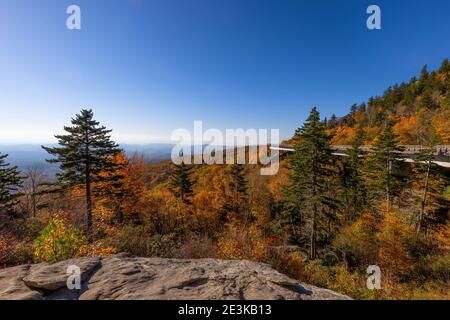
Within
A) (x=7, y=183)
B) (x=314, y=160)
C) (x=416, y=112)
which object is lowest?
(x=7, y=183)

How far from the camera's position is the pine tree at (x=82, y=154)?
17062 mm

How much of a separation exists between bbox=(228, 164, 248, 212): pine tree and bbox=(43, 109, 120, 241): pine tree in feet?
64.0

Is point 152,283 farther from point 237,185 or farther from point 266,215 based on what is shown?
point 266,215

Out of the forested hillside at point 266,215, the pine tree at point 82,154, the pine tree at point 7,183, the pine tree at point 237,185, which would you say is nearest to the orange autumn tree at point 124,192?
the forested hillside at point 266,215

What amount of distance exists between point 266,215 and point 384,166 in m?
19.7

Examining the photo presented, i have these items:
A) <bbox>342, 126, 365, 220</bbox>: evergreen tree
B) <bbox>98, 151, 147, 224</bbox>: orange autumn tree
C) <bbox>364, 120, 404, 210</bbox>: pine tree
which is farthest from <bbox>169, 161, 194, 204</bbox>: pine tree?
<bbox>364, 120, 404, 210</bbox>: pine tree

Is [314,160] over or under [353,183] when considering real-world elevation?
over

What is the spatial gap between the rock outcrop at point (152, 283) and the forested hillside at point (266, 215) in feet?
10.1

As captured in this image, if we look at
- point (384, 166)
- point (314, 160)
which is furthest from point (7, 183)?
point (384, 166)

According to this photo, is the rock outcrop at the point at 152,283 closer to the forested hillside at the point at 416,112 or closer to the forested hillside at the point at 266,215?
the forested hillside at the point at 266,215

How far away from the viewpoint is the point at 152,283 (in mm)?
4652

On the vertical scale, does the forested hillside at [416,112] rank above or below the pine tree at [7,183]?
above
